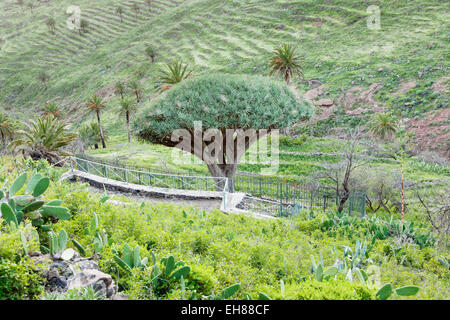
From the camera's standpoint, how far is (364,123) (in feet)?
128

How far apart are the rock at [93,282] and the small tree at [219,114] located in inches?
455

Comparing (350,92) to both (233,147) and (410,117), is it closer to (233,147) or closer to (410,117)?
(410,117)

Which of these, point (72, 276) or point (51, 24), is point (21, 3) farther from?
point (72, 276)

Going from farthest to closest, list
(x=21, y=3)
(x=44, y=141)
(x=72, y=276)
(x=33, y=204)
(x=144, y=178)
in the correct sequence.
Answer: (x=21, y=3) → (x=44, y=141) → (x=144, y=178) → (x=33, y=204) → (x=72, y=276)

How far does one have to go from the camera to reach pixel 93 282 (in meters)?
3.62

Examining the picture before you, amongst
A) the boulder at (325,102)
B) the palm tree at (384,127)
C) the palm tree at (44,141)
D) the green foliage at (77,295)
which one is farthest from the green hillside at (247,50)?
the green foliage at (77,295)

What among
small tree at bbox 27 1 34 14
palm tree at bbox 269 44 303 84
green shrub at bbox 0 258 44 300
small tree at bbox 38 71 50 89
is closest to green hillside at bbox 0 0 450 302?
green shrub at bbox 0 258 44 300

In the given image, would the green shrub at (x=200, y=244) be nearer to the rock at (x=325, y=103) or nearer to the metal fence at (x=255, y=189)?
the metal fence at (x=255, y=189)

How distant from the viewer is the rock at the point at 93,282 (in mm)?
3592

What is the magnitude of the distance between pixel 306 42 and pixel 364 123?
97.9ft

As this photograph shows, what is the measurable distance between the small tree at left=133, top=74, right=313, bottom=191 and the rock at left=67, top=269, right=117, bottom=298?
11555mm

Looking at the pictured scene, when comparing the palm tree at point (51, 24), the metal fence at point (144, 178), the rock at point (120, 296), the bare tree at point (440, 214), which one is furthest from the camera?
the palm tree at point (51, 24)

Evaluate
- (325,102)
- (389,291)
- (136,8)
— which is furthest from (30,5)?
(389,291)

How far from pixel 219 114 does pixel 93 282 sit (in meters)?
12.0
